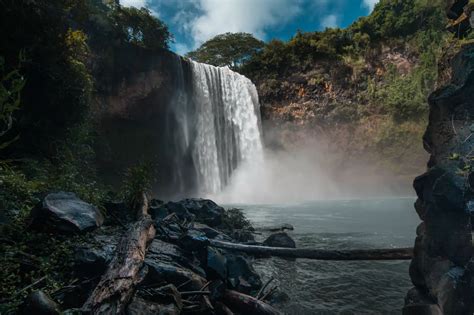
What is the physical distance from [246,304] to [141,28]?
19640 mm

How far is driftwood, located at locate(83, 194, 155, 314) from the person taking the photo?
2.50 meters

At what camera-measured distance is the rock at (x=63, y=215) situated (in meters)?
3.87

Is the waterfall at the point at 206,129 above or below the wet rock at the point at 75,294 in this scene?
above

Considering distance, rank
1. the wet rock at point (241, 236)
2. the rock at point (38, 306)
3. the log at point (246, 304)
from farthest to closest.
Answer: the wet rock at point (241, 236), the log at point (246, 304), the rock at point (38, 306)

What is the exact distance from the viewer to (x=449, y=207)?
312 centimetres

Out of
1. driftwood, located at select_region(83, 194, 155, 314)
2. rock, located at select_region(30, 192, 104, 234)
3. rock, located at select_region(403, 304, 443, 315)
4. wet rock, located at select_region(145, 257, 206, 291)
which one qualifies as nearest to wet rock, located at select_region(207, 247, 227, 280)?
wet rock, located at select_region(145, 257, 206, 291)

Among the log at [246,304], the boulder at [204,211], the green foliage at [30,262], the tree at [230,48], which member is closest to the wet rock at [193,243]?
the log at [246,304]

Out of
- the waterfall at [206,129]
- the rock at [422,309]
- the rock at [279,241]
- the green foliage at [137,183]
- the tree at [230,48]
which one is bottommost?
the rock at [422,309]

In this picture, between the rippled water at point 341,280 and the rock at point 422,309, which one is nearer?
the rock at point 422,309

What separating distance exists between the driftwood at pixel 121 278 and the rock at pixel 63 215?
29.2 inches

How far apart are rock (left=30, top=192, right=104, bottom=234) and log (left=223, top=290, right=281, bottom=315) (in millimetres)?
2265

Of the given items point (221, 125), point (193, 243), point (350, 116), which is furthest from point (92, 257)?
point (350, 116)

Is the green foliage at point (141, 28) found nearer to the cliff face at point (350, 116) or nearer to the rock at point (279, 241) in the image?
the cliff face at point (350, 116)

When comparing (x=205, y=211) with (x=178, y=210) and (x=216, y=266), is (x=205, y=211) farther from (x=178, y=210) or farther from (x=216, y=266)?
(x=216, y=266)
